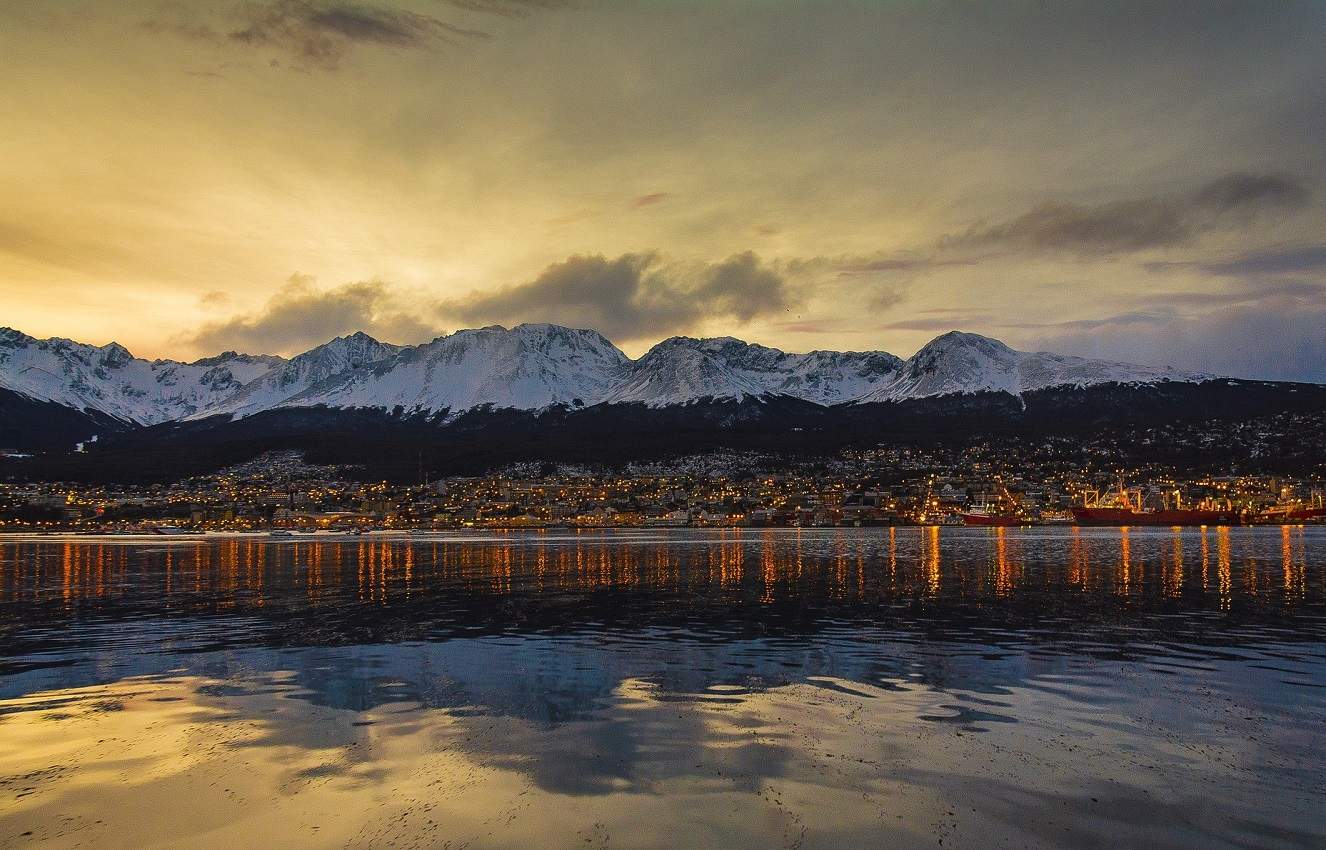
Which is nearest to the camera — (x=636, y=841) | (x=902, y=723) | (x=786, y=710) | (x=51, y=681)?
(x=636, y=841)

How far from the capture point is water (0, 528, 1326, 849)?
1609cm

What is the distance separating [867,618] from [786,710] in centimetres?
2260

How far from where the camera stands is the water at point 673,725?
1609cm

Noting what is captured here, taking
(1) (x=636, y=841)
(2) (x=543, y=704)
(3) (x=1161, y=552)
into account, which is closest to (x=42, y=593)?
(2) (x=543, y=704)

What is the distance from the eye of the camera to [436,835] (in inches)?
609

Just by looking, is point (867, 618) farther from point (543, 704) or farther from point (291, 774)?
point (291, 774)

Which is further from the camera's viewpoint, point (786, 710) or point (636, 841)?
point (786, 710)

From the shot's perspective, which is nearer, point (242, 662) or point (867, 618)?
point (242, 662)

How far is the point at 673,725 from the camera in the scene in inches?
906

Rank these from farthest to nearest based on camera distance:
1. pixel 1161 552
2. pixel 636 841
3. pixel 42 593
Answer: pixel 1161 552, pixel 42 593, pixel 636 841

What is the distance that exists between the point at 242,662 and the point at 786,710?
21.1m

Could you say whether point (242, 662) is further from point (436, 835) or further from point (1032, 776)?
point (1032, 776)

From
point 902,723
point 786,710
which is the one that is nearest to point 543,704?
point 786,710

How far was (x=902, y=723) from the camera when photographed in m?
23.0
